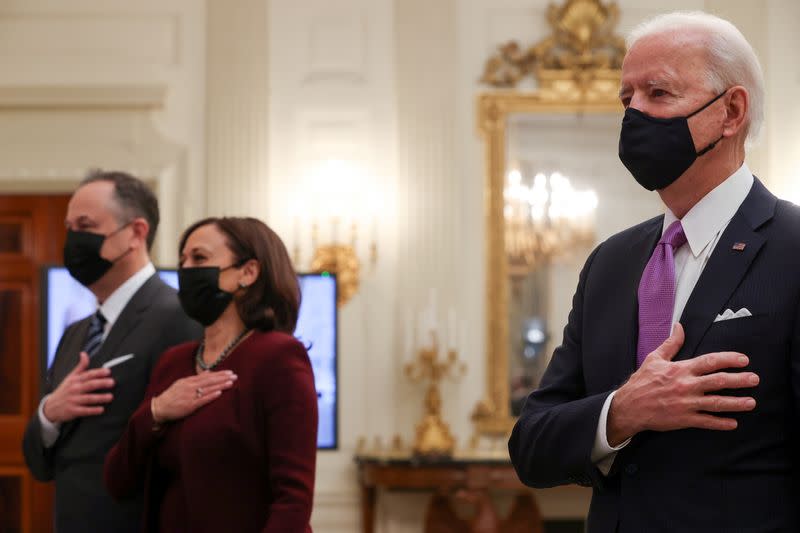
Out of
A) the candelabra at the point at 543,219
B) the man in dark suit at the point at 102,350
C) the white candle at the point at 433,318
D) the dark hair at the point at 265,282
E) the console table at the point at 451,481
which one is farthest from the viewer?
the candelabra at the point at 543,219

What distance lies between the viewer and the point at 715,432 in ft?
4.92

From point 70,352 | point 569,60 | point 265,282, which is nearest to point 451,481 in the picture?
point 569,60

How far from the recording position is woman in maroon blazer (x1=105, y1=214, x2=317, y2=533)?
7.87ft

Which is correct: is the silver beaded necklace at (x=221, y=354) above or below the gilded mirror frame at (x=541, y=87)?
below

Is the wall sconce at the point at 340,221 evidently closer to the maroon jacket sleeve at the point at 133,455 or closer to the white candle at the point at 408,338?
the white candle at the point at 408,338

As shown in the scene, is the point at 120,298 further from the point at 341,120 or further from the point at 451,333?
the point at 341,120

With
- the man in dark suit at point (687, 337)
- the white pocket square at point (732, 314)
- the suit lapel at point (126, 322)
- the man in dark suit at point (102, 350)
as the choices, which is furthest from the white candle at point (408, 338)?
the white pocket square at point (732, 314)

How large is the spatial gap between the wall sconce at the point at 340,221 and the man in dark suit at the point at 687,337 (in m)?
4.62

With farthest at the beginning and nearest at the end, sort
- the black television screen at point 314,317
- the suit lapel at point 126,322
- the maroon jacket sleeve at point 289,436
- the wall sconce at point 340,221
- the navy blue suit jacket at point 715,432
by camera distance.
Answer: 1. the wall sconce at point 340,221
2. the black television screen at point 314,317
3. the suit lapel at point 126,322
4. the maroon jacket sleeve at point 289,436
5. the navy blue suit jacket at point 715,432

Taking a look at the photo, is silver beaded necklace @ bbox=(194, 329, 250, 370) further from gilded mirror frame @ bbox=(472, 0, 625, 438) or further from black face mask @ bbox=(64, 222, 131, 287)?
gilded mirror frame @ bbox=(472, 0, 625, 438)

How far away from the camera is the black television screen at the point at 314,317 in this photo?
5102mm

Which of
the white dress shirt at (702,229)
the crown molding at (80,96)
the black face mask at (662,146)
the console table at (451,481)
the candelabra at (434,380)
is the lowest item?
the console table at (451,481)

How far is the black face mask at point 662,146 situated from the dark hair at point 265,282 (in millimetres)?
1201

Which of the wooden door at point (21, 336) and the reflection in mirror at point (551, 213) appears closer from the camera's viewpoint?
the reflection in mirror at point (551, 213)
